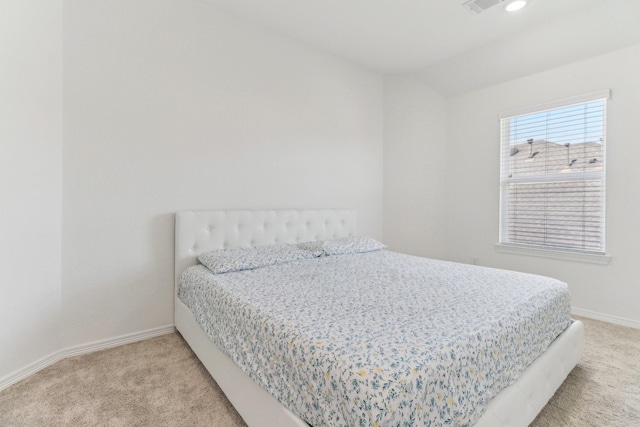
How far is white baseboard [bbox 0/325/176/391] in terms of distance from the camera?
1708 mm

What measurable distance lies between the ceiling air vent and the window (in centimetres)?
123

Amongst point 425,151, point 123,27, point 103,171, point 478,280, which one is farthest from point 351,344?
point 425,151

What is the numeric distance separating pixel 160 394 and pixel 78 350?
0.91m

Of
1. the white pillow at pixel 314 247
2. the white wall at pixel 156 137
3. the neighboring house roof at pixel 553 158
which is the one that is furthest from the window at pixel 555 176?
the white wall at pixel 156 137

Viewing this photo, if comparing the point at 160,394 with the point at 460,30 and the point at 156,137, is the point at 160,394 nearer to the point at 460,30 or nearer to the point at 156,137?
the point at 156,137

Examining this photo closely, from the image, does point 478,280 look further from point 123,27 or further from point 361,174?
point 123,27

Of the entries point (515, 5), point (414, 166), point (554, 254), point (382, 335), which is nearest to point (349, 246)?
point (414, 166)

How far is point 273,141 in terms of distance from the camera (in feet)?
9.83

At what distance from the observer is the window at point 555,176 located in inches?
108

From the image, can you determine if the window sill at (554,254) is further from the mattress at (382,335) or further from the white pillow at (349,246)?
the white pillow at (349,246)

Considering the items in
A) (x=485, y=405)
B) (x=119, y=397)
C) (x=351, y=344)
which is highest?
(x=351, y=344)

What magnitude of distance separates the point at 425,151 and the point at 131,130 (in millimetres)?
3290

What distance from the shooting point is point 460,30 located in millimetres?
2811

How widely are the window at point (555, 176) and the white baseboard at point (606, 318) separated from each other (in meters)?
0.57
